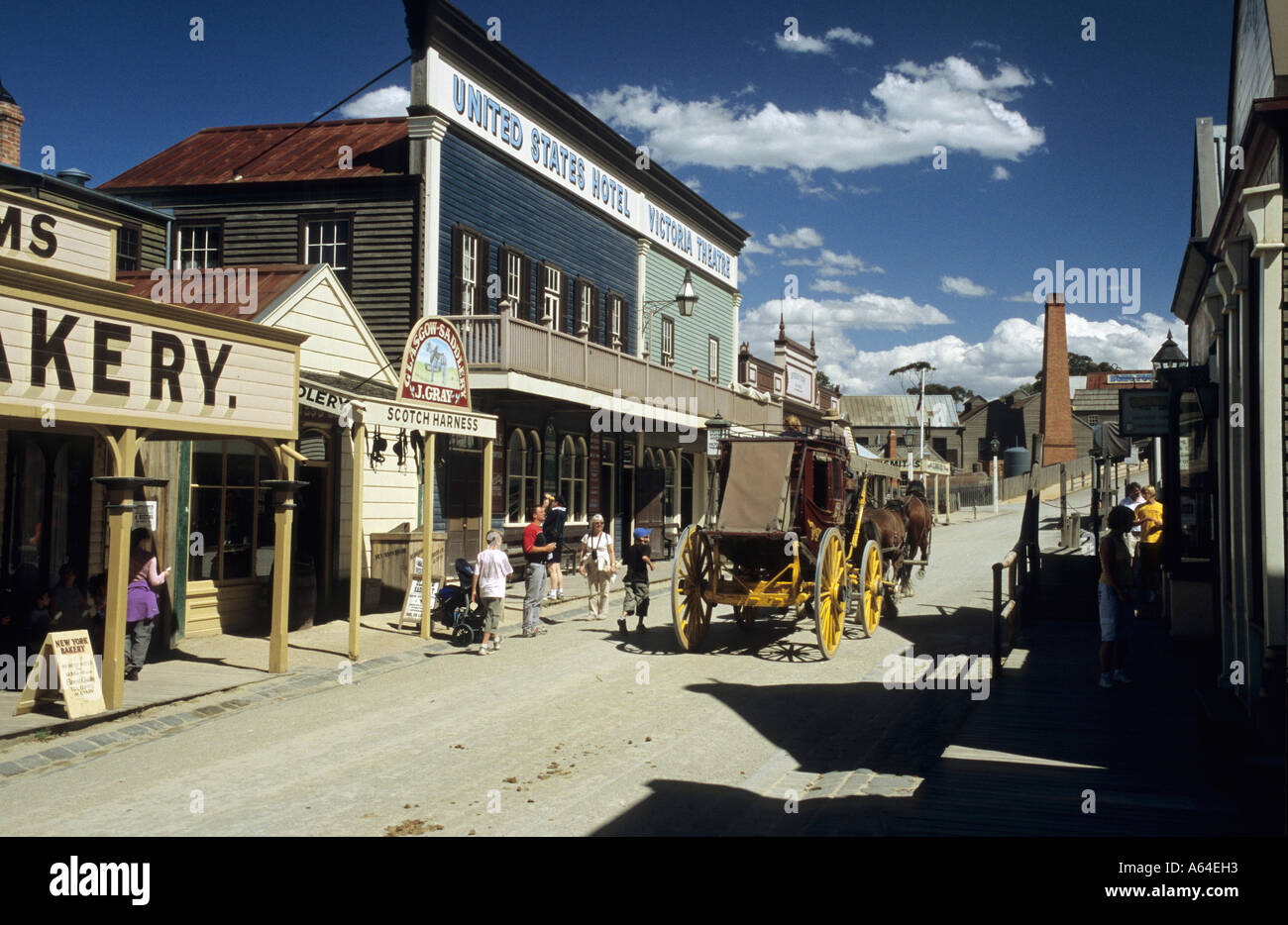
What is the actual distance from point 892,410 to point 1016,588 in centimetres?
7864

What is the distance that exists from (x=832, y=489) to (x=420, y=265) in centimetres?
903

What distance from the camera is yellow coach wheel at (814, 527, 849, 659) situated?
39.1 ft

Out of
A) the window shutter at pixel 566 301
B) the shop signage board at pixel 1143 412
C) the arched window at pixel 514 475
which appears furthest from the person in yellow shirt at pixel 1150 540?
the window shutter at pixel 566 301

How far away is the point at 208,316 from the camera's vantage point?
10.5 metres

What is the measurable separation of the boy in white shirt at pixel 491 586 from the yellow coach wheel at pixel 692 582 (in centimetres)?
238

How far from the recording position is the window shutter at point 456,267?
62.5ft

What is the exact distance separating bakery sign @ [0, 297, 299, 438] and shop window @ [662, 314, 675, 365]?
57.9ft

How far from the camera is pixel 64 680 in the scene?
9.05m

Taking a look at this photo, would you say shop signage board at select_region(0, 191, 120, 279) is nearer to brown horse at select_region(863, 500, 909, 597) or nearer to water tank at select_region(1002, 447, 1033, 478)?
brown horse at select_region(863, 500, 909, 597)

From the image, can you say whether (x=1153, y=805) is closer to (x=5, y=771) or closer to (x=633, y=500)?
(x=5, y=771)

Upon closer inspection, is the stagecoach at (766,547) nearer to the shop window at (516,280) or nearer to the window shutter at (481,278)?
the window shutter at (481,278)

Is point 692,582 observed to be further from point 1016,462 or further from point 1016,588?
point 1016,462

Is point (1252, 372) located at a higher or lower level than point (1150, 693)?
higher
